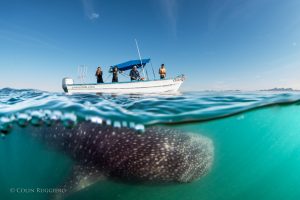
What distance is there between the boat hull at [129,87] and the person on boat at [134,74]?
68cm

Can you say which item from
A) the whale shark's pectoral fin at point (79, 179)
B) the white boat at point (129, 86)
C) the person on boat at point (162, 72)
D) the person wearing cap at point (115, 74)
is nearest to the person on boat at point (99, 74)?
the white boat at point (129, 86)

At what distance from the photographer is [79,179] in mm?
5246

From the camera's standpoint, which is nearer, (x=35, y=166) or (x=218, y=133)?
(x=35, y=166)

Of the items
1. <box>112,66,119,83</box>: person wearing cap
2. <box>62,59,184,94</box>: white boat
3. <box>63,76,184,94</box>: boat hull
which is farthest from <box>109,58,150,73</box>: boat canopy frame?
<box>63,76,184,94</box>: boat hull

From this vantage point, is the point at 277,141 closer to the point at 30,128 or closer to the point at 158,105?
the point at 158,105

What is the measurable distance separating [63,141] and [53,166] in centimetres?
195

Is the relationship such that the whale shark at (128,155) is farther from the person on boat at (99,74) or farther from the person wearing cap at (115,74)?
the person on boat at (99,74)

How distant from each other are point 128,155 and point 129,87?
542 inches

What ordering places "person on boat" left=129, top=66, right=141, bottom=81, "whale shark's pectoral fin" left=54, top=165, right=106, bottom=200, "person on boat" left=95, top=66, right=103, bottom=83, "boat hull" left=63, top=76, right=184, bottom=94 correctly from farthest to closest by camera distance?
"person on boat" left=95, top=66, right=103, bottom=83 < "person on boat" left=129, top=66, right=141, bottom=81 < "boat hull" left=63, top=76, right=184, bottom=94 < "whale shark's pectoral fin" left=54, top=165, right=106, bottom=200

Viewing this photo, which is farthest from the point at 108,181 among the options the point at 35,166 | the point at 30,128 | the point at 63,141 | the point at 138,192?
the point at 35,166

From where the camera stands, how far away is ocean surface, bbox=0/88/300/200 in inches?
276

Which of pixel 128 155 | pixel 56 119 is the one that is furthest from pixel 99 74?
pixel 128 155

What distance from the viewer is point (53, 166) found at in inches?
333

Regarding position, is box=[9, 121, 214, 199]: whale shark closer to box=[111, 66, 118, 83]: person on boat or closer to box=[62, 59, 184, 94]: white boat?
box=[62, 59, 184, 94]: white boat
